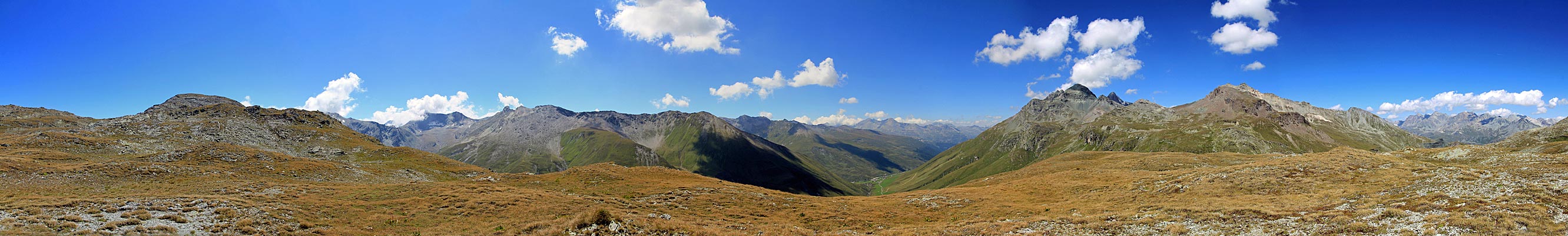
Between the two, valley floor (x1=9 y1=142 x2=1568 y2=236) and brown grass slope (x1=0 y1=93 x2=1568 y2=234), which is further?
brown grass slope (x1=0 y1=93 x2=1568 y2=234)

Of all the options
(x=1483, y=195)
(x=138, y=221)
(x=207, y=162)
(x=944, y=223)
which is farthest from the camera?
(x=207, y=162)

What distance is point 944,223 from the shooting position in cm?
4025

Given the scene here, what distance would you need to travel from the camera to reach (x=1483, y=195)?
30656mm

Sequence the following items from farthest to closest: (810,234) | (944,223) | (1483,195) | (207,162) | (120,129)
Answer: (120,129) → (207,162) → (944,223) → (810,234) → (1483,195)

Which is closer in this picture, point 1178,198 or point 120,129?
point 1178,198

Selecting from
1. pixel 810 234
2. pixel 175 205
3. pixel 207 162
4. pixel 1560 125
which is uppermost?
pixel 1560 125

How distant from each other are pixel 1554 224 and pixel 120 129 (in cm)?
20933

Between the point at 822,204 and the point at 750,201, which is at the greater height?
the point at 750,201

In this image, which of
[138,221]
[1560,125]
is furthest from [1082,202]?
[1560,125]

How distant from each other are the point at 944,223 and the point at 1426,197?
30.1 metres

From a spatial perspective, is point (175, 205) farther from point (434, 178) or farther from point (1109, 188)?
point (1109, 188)

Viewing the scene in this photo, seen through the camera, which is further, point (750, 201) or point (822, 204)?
point (822, 204)

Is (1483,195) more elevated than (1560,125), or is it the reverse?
(1560,125)

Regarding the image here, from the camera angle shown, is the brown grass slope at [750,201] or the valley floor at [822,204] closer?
the valley floor at [822,204]
